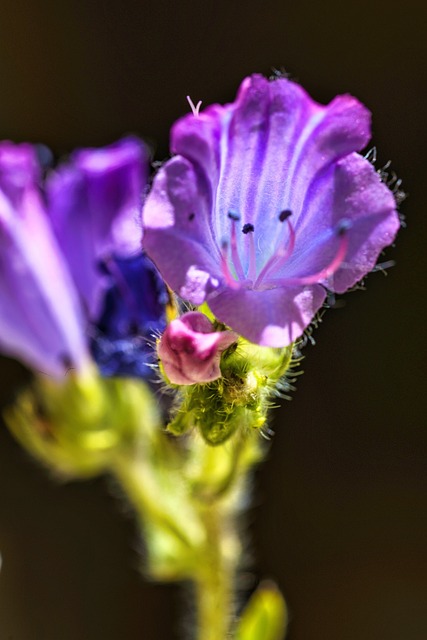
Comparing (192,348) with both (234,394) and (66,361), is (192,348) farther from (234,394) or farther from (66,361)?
(66,361)

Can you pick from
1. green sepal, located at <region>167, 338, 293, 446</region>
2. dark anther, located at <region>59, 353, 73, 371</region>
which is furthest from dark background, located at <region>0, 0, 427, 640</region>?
green sepal, located at <region>167, 338, 293, 446</region>

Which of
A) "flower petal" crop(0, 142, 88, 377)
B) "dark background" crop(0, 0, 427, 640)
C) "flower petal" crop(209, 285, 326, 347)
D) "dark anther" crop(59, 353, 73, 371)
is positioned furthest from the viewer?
"dark background" crop(0, 0, 427, 640)

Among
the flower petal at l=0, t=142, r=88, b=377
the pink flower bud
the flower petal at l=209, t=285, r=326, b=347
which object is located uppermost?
the flower petal at l=209, t=285, r=326, b=347

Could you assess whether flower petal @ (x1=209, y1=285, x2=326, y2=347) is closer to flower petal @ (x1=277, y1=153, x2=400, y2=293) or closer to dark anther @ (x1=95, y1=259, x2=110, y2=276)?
flower petal @ (x1=277, y1=153, x2=400, y2=293)

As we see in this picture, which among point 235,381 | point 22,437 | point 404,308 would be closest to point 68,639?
point 404,308

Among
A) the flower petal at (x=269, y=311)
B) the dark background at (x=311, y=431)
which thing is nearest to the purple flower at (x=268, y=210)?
the flower petal at (x=269, y=311)

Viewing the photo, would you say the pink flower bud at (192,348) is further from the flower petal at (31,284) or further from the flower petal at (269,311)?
the flower petal at (31,284)
